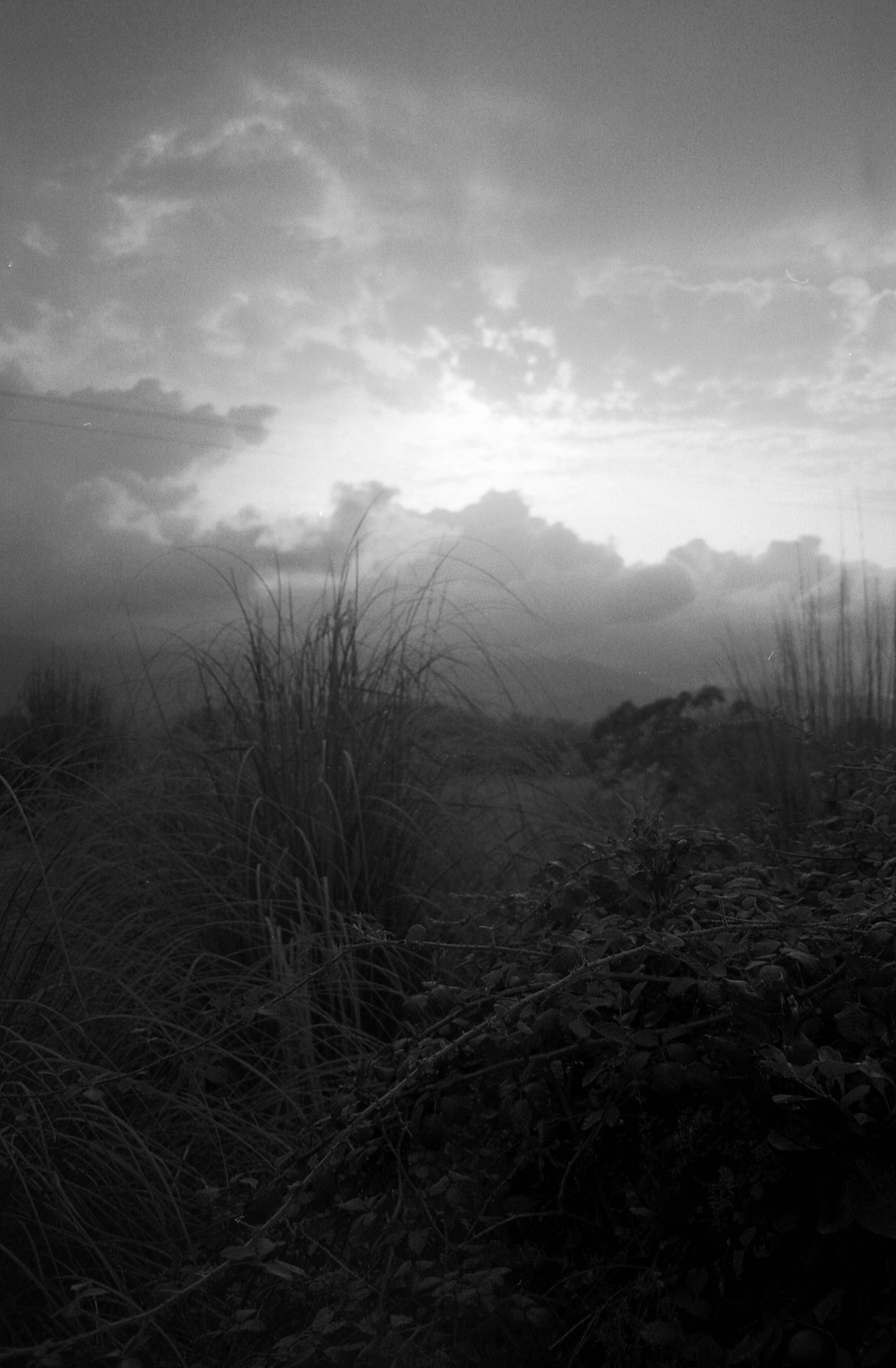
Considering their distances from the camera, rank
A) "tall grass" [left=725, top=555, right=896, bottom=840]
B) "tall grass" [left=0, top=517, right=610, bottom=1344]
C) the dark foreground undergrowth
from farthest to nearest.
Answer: "tall grass" [left=725, top=555, right=896, bottom=840] < "tall grass" [left=0, top=517, right=610, bottom=1344] < the dark foreground undergrowth

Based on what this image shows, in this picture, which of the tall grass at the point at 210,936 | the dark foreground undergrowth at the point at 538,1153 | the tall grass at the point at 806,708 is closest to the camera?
the dark foreground undergrowth at the point at 538,1153

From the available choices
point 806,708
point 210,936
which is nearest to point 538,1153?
point 210,936

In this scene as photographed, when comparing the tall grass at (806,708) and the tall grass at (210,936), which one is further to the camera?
the tall grass at (806,708)

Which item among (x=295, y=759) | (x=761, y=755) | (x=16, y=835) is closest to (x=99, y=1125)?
(x=295, y=759)

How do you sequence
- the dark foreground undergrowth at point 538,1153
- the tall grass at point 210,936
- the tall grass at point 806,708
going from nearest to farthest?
the dark foreground undergrowth at point 538,1153 → the tall grass at point 210,936 → the tall grass at point 806,708

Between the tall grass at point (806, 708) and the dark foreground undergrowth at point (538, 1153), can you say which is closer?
the dark foreground undergrowth at point (538, 1153)

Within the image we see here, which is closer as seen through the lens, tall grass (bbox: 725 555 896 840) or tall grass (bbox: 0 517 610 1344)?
tall grass (bbox: 0 517 610 1344)

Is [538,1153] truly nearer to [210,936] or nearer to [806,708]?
[210,936]

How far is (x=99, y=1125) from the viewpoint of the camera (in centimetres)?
187

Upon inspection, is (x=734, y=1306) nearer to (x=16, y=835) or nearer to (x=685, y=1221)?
(x=685, y=1221)

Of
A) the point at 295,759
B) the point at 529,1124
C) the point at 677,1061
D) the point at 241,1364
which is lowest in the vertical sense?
the point at 241,1364

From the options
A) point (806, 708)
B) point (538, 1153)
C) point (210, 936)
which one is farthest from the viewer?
point (806, 708)

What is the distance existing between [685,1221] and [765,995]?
11.4 inches

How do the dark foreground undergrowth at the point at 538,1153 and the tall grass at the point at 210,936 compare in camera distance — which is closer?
the dark foreground undergrowth at the point at 538,1153
